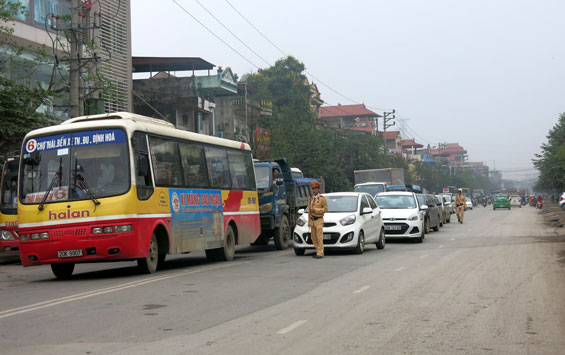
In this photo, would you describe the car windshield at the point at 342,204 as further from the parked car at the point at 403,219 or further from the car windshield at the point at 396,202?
the car windshield at the point at 396,202

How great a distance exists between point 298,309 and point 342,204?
33.5 ft

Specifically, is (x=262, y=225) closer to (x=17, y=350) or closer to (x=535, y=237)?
(x=535, y=237)

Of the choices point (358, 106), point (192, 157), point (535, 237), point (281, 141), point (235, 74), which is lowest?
point (535, 237)

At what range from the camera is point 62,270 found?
14492mm

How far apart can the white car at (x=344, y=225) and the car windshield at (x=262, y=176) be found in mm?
2807

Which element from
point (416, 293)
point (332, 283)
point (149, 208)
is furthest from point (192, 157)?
point (416, 293)

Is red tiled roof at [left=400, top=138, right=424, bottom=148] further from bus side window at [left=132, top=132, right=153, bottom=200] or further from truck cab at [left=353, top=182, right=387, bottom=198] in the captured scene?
bus side window at [left=132, top=132, right=153, bottom=200]

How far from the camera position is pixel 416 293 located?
34.0 feet

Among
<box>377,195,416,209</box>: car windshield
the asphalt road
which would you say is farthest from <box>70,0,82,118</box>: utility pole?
<box>377,195,416,209</box>: car windshield

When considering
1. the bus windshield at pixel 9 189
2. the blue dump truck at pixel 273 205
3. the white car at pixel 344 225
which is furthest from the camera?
the blue dump truck at pixel 273 205

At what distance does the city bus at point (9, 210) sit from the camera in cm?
2033

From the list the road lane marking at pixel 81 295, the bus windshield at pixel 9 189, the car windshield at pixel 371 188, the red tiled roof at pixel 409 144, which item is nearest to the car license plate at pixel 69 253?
the road lane marking at pixel 81 295

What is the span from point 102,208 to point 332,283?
174 inches

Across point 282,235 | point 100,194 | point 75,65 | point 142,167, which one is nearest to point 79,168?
point 100,194
